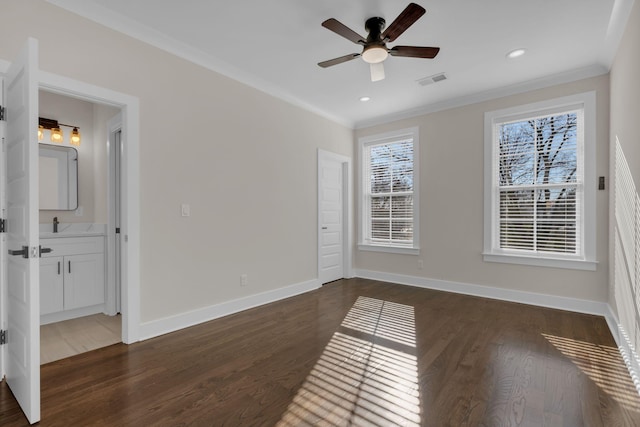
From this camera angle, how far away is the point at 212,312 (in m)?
3.44

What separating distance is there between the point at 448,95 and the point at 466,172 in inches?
44.1

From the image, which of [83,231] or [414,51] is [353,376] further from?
[83,231]

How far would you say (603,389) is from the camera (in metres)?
2.07

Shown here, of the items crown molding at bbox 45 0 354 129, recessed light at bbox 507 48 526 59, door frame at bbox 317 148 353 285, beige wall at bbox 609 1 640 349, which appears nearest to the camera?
beige wall at bbox 609 1 640 349

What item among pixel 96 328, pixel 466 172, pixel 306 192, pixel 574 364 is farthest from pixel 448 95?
pixel 96 328

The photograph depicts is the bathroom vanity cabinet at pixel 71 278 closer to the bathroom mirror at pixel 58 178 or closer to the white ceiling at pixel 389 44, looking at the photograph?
the bathroom mirror at pixel 58 178

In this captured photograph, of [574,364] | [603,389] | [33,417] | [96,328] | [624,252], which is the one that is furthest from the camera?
[96,328]

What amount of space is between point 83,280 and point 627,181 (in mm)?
5469

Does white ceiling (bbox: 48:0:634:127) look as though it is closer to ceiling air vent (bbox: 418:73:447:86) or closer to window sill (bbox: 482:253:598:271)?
ceiling air vent (bbox: 418:73:447:86)

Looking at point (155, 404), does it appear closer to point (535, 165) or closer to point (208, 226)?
point (208, 226)

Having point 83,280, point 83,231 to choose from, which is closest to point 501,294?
point 83,280

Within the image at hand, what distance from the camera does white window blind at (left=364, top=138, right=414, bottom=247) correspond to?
16.9ft

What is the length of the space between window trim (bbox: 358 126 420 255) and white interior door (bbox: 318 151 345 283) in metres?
0.34

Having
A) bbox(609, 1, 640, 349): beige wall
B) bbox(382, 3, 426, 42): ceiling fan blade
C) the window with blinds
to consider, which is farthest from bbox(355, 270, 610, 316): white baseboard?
bbox(382, 3, 426, 42): ceiling fan blade
